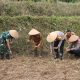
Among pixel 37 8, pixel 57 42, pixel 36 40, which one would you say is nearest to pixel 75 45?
pixel 57 42

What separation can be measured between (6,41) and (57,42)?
133cm

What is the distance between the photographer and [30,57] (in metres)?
9.56

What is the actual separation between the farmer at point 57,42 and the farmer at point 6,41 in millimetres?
907

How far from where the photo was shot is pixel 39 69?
26.3ft

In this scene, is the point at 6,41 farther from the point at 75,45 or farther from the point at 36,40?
the point at 75,45

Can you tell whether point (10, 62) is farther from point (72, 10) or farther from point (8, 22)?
point (72, 10)

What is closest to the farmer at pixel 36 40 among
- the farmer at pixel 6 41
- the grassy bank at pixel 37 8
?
the farmer at pixel 6 41

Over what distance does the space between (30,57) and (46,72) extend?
6.24 feet

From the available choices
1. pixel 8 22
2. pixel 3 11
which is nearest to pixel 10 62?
pixel 8 22

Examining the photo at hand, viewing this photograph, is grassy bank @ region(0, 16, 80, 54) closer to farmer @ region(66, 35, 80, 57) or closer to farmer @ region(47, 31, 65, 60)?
farmer @ region(47, 31, 65, 60)

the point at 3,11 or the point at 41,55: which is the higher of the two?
the point at 3,11

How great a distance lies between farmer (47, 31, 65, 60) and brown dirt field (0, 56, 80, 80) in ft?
0.75

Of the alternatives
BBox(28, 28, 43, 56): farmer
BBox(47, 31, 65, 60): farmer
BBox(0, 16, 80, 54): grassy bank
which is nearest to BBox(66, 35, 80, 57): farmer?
BBox(47, 31, 65, 60): farmer

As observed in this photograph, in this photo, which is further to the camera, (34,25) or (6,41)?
(34,25)
